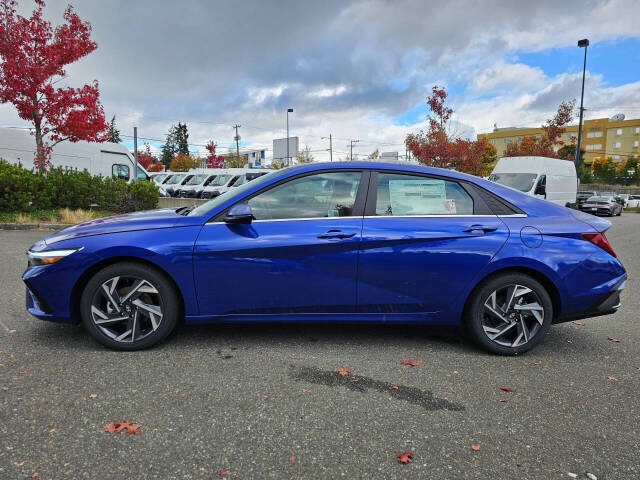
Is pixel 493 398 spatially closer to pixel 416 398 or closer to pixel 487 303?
pixel 416 398

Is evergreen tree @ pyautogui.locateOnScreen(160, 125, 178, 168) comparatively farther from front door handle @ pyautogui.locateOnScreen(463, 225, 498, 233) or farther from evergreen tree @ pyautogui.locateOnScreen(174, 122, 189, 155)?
front door handle @ pyautogui.locateOnScreen(463, 225, 498, 233)

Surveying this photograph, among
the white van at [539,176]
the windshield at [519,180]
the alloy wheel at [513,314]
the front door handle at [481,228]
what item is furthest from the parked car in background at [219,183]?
the alloy wheel at [513,314]

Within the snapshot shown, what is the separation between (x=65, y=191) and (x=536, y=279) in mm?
13303

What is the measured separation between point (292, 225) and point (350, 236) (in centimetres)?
46

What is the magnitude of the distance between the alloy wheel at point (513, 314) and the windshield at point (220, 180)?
79.1 ft

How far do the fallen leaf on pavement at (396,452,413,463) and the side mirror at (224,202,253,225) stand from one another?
1.96 metres

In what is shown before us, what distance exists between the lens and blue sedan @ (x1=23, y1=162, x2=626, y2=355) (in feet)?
11.2

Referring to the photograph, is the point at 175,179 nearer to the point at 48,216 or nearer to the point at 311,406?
the point at 48,216

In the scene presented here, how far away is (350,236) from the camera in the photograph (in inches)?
137

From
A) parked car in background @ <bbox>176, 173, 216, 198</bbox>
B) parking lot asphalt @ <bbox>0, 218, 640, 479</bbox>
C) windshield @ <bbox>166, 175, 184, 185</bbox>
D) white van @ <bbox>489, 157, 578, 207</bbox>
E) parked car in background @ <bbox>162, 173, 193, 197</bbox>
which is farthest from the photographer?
windshield @ <bbox>166, 175, 184, 185</bbox>

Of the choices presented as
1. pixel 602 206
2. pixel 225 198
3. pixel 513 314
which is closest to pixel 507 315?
pixel 513 314

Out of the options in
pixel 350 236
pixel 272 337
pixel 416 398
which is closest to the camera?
pixel 416 398

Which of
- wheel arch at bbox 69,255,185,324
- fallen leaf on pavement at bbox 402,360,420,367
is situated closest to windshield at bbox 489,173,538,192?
fallen leaf on pavement at bbox 402,360,420,367

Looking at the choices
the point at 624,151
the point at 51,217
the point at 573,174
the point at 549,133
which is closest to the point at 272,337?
the point at 51,217
